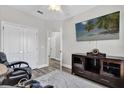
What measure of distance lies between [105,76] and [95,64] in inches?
17.1

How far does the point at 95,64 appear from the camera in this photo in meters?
2.97

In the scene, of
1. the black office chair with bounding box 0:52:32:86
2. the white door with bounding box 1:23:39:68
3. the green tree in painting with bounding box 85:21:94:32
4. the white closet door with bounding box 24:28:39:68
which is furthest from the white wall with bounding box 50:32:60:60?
the black office chair with bounding box 0:52:32:86

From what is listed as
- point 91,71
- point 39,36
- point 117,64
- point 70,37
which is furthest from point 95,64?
point 39,36

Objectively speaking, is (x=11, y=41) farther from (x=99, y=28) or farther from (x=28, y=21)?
(x=99, y=28)

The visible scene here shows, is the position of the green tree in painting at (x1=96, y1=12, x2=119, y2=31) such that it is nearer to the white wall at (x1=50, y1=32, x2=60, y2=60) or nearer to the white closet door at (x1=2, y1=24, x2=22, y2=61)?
the white wall at (x1=50, y1=32, x2=60, y2=60)

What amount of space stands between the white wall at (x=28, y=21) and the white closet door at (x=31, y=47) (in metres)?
0.23

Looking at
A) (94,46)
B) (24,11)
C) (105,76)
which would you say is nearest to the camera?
(105,76)

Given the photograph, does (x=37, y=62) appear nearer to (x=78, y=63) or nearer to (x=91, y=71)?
(x=78, y=63)

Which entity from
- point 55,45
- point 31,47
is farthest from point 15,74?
point 55,45

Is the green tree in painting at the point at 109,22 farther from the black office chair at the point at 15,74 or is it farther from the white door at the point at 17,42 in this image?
the white door at the point at 17,42

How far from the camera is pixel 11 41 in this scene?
3428 mm

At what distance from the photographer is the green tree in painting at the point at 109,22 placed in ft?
8.76

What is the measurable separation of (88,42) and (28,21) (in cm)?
202

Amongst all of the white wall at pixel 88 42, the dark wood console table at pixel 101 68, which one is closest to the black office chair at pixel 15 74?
the dark wood console table at pixel 101 68
